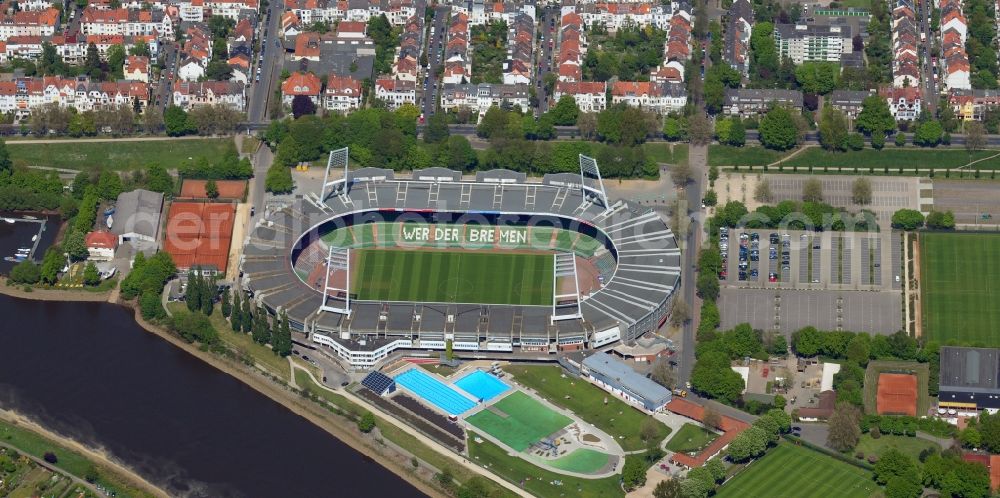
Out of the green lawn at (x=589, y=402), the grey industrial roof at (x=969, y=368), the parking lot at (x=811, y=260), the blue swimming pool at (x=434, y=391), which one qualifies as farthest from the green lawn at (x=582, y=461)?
the grey industrial roof at (x=969, y=368)

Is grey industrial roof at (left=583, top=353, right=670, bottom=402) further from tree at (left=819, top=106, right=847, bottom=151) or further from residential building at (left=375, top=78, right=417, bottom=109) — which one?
residential building at (left=375, top=78, right=417, bottom=109)

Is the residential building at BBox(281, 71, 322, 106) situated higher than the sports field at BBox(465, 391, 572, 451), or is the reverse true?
the residential building at BBox(281, 71, 322, 106)

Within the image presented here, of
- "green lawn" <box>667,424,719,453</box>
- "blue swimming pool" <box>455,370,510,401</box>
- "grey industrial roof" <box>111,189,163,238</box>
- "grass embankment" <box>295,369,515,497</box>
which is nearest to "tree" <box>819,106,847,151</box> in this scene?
"green lawn" <box>667,424,719,453</box>

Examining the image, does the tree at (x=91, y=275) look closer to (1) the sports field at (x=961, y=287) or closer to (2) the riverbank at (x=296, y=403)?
(2) the riverbank at (x=296, y=403)

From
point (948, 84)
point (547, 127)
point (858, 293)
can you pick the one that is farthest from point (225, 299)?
point (948, 84)

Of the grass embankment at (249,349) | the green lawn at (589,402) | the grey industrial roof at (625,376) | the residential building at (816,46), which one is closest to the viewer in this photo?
the green lawn at (589,402)

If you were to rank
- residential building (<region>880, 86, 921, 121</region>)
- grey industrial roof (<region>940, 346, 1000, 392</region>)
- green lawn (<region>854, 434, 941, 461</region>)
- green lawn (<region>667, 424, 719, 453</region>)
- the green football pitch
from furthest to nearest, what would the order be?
residential building (<region>880, 86, 921, 121</region>)
the green football pitch
grey industrial roof (<region>940, 346, 1000, 392</region>)
green lawn (<region>667, 424, 719, 453</region>)
green lawn (<region>854, 434, 941, 461</region>)

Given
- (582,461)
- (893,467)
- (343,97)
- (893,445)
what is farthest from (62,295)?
(893,467)

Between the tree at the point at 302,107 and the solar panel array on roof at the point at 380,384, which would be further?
the tree at the point at 302,107
